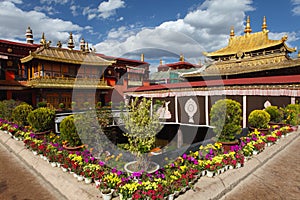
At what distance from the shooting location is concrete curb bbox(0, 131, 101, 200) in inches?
185

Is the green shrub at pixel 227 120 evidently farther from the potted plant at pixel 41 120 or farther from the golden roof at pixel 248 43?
the golden roof at pixel 248 43

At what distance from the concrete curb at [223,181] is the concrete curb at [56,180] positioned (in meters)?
2.34

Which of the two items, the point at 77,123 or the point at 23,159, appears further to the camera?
the point at 23,159

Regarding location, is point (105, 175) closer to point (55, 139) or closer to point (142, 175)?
point (142, 175)

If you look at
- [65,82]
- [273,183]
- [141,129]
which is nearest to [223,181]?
[273,183]

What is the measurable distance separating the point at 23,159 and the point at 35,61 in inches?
644

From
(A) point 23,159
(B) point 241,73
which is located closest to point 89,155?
(A) point 23,159

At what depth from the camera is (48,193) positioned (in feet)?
16.7

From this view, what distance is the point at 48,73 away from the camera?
21406mm

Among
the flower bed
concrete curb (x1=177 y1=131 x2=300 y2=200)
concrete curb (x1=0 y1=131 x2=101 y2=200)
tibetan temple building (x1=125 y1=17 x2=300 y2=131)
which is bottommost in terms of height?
concrete curb (x1=0 y1=131 x2=101 y2=200)

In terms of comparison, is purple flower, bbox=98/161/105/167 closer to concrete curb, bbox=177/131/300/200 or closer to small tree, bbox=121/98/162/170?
small tree, bbox=121/98/162/170

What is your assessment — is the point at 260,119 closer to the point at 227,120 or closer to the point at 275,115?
the point at 275,115

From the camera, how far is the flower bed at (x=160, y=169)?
433 centimetres

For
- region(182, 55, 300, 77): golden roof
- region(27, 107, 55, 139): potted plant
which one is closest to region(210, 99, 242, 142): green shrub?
region(27, 107, 55, 139): potted plant
